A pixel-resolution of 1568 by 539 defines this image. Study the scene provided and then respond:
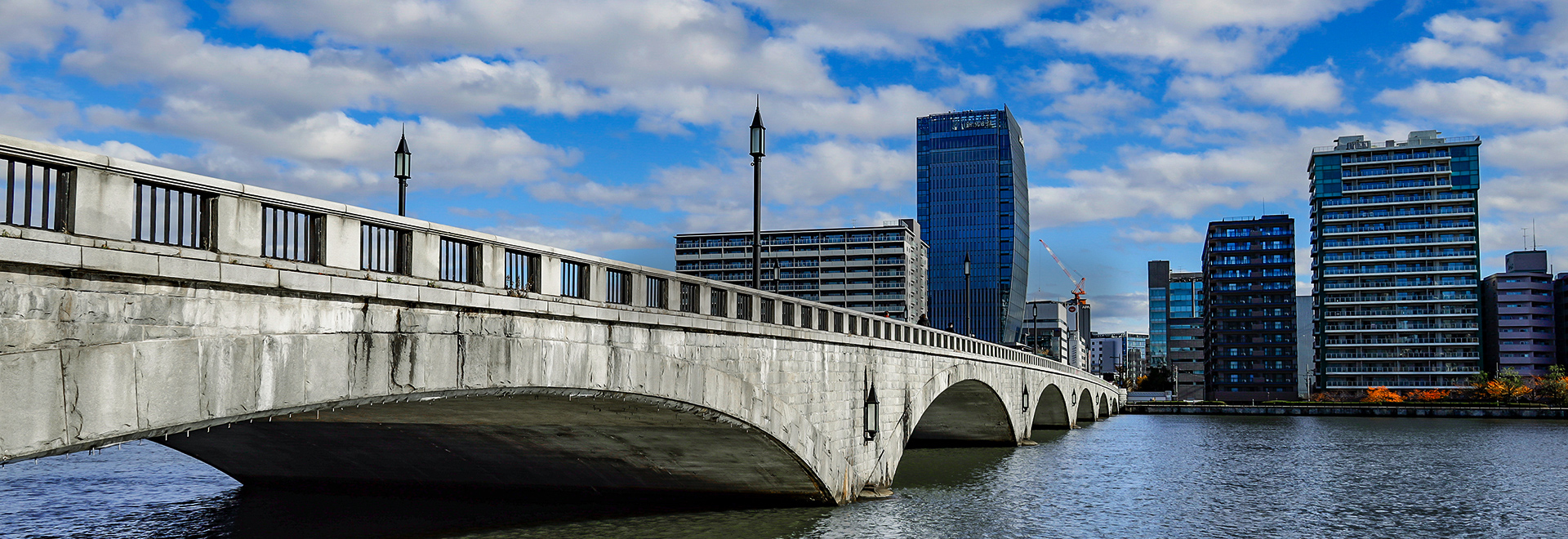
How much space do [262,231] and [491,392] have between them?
14.4 ft

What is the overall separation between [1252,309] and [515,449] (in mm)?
159699

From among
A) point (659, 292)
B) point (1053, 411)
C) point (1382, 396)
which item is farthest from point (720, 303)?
point (1382, 396)

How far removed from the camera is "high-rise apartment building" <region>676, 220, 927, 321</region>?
568 ft

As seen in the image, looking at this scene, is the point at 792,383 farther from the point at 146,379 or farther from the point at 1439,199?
the point at 1439,199

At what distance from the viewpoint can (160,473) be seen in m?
37.4

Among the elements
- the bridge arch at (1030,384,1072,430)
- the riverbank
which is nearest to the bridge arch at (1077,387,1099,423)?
the bridge arch at (1030,384,1072,430)

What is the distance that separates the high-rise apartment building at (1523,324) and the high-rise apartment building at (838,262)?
80651 mm

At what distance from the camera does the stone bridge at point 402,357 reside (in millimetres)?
10258

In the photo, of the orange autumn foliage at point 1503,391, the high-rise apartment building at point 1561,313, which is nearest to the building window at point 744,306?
the orange autumn foliage at point 1503,391

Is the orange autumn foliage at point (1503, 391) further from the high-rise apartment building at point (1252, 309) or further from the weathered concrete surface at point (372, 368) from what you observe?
the weathered concrete surface at point (372, 368)

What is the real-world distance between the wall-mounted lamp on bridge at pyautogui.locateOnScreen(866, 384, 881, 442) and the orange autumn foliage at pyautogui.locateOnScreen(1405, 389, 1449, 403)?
119849 mm

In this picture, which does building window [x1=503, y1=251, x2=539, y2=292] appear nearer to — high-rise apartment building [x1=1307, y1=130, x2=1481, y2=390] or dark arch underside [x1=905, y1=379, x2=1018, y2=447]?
dark arch underside [x1=905, y1=379, x2=1018, y2=447]

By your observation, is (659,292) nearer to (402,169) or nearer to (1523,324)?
(402,169)

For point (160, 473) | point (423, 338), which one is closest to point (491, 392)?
point (423, 338)
